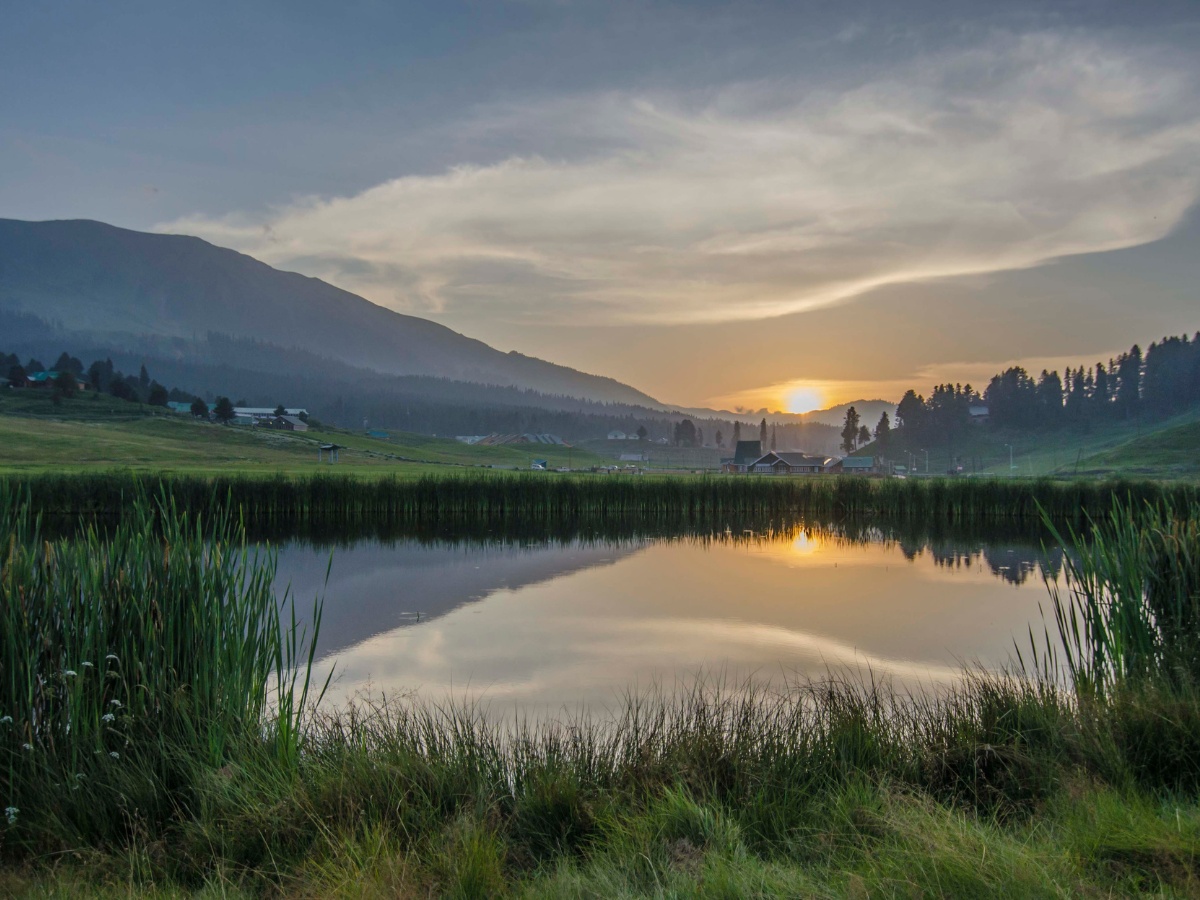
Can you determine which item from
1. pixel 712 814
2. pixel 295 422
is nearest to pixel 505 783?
pixel 712 814

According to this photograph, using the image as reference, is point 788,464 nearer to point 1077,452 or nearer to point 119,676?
point 1077,452

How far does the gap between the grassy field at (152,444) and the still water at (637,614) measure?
31960mm

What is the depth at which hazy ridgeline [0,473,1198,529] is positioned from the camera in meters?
35.0

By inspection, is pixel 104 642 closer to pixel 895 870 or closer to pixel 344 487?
pixel 895 870

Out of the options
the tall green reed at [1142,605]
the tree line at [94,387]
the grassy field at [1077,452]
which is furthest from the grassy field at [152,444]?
the grassy field at [1077,452]

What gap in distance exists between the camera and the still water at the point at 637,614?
1166 cm

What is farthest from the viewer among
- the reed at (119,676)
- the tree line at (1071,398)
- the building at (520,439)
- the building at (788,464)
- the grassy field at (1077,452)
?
the building at (520,439)

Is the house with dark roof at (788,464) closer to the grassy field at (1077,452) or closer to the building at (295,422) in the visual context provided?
the grassy field at (1077,452)

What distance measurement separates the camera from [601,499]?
40312 mm

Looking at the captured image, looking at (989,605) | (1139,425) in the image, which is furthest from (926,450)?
(989,605)

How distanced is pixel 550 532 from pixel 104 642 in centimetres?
2603

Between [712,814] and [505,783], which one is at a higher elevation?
[712,814]

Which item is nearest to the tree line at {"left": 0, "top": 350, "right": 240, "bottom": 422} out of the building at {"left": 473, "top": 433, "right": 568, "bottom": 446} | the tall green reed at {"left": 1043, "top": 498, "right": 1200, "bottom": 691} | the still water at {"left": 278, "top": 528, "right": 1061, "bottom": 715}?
the building at {"left": 473, "top": 433, "right": 568, "bottom": 446}

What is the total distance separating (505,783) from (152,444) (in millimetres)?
76872
